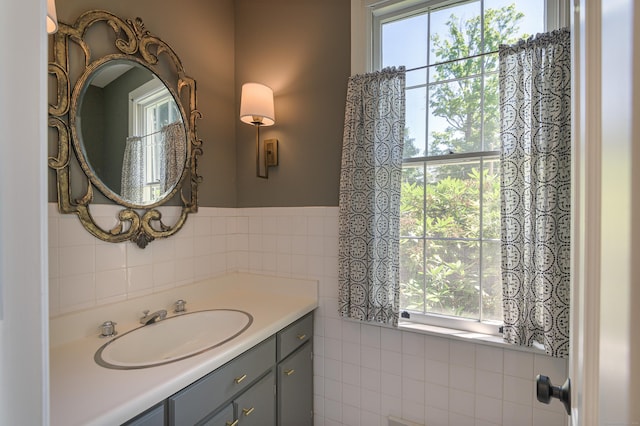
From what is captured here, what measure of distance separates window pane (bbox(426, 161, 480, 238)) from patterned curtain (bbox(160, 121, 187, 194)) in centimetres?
135

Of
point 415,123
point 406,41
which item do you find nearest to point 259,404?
point 415,123

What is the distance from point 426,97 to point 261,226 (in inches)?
48.6

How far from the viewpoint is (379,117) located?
150 cm

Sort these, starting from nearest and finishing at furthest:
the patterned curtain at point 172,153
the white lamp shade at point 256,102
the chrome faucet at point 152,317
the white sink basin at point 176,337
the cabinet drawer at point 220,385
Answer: the cabinet drawer at point 220,385 < the white sink basin at point 176,337 < the chrome faucet at point 152,317 < the patterned curtain at point 172,153 < the white lamp shade at point 256,102

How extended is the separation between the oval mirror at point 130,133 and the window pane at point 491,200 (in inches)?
62.1

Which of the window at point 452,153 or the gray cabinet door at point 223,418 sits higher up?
the window at point 452,153

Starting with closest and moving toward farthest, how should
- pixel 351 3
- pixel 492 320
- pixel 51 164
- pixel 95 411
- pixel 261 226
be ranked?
pixel 95 411 → pixel 51 164 → pixel 492 320 → pixel 351 3 → pixel 261 226

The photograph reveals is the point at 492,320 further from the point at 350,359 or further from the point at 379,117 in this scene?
the point at 379,117

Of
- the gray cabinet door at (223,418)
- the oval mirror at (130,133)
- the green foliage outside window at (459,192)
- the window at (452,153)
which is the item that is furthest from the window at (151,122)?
the green foliage outside window at (459,192)

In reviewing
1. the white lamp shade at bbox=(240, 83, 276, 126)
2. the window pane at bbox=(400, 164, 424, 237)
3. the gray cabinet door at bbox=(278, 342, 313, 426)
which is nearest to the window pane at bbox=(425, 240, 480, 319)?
the window pane at bbox=(400, 164, 424, 237)

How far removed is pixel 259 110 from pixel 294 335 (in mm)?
1258

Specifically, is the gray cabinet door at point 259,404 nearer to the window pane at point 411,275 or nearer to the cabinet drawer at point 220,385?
the cabinet drawer at point 220,385

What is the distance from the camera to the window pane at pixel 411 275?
155 cm
